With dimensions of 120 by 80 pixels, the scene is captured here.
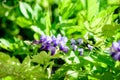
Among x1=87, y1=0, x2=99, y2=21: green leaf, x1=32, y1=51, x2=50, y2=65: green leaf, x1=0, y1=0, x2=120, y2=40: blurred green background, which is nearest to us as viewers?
x1=32, y1=51, x2=50, y2=65: green leaf

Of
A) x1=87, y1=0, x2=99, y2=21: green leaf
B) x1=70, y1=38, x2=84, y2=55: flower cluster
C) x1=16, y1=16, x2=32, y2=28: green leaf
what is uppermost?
x1=87, y1=0, x2=99, y2=21: green leaf

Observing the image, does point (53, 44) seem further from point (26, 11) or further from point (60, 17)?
point (26, 11)

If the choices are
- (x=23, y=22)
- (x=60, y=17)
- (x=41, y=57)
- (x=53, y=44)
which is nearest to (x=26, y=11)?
(x=23, y=22)

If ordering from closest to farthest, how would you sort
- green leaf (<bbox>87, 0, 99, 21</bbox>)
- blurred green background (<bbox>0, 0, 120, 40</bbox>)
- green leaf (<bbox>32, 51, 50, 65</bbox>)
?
1. green leaf (<bbox>32, 51, 50, 65</bbox>)
2. blurred green background (<bbox>0, 0, 120, 40</bbox>)
3. green leaf (<bbox>87, 0, 99, 21</bbox>)

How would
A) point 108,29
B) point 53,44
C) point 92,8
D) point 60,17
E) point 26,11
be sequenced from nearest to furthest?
1. point 108,29
2. point 53,44
3. point 92,8
4. point 60,17
5. point 26,11

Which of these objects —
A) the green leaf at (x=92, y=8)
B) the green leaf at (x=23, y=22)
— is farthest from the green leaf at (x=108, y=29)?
the green leaf at (x=23, y=22)

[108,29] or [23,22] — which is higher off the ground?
[108,29]

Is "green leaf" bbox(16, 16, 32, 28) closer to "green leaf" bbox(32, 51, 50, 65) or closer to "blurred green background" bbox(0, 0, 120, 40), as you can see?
"blurred green background" bbox(0, 0, 120, 40)

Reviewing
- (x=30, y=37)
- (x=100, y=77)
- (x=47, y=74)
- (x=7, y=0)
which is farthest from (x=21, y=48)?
(x=7, y=0)

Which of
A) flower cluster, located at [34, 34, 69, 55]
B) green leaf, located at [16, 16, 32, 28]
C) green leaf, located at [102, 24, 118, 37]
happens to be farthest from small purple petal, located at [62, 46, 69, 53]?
green leaf, located at [16, 16, 32, 28]

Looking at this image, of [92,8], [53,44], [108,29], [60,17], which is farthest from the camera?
[60,17]

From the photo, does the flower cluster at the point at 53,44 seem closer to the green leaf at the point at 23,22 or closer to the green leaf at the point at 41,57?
the green leaf at the point at 41,57

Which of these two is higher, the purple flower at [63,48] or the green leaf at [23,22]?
the purple flower at [63,48]

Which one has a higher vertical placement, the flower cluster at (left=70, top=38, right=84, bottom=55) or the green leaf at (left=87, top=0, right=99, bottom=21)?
the green leaf at (left=87, top=0, right=99, bottom=21)
